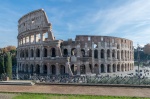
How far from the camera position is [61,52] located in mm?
36531

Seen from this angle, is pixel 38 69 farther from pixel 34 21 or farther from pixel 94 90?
pixel 94 90

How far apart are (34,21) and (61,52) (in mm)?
11292

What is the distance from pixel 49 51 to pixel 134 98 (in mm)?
25713

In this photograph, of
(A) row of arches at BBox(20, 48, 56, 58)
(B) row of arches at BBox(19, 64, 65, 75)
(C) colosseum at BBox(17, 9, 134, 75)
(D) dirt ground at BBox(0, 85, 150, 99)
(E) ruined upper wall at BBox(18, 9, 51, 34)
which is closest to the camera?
(D) dirt ground at BBox(0, 85, 150, 99)

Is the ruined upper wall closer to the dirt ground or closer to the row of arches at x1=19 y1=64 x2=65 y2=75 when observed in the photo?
the row of arches at x1=19 y1=64 x2=65 y2=75

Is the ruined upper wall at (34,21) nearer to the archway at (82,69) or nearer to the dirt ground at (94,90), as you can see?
the archway at (82,69)

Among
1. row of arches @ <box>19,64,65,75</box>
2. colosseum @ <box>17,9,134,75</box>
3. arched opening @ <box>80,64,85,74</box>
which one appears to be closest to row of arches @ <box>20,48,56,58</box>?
colosseum @ <box>17,9,134,75</box>

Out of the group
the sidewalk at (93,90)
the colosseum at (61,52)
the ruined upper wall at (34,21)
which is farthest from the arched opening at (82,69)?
the sidewalk at (93,90)

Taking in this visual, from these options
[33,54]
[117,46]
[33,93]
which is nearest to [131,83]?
[33,93]

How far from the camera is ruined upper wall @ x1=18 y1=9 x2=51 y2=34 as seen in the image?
126 feet

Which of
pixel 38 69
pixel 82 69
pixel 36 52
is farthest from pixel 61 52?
pixel 38 69

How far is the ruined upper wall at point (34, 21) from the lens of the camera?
3828 centimetres

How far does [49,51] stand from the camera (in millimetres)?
37438

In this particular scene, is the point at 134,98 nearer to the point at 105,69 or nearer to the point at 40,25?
Result: the point at 105,69
